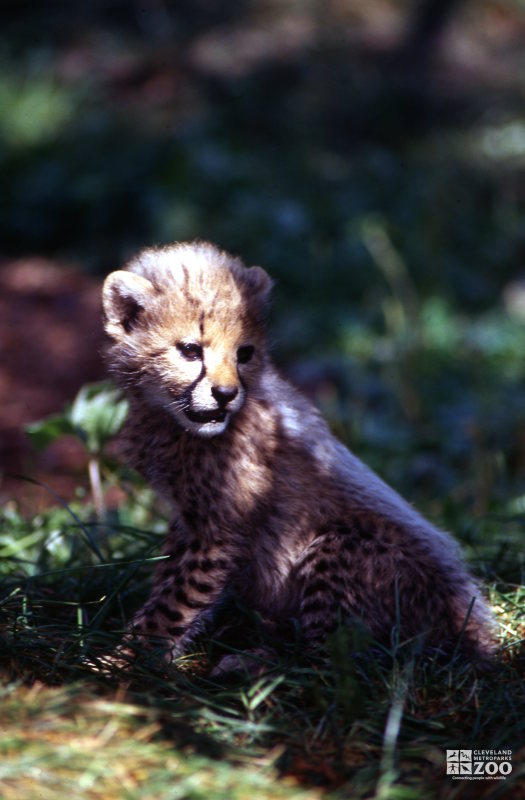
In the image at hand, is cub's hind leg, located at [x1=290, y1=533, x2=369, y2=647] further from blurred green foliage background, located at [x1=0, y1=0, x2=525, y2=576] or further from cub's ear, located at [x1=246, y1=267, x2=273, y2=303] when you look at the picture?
blurred green foliage background, located at [x1=0, y1=0, x2=525, y2=576]

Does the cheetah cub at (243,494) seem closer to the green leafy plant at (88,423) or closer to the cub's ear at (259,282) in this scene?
the cub's ear at (259,282)

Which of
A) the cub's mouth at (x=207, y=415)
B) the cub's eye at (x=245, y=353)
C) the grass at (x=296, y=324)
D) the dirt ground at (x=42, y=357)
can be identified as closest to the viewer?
the grass at (x=296, y=324)

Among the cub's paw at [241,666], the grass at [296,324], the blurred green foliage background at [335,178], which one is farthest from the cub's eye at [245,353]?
the blurred green foliage background at [335,178]

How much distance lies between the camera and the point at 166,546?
342 cm

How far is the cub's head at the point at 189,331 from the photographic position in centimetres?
314

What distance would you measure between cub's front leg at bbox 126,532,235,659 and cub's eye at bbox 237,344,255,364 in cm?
61

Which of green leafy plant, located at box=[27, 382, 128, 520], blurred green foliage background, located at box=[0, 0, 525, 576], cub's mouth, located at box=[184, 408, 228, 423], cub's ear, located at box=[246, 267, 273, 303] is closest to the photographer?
cub's mouth, located at box=[184, 408, 228, 423]

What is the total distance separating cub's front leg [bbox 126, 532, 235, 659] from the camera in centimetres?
320

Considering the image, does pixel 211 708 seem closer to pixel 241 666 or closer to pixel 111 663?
pixel 241 666

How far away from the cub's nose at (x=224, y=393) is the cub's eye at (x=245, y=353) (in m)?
0.20

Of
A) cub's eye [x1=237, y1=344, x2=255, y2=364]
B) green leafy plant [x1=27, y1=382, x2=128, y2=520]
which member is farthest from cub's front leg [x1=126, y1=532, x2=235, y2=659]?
green leafy plant [x1=27, y1=382, x2=128, y2=520]

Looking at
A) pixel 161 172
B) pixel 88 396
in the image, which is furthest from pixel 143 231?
pixel 88 396

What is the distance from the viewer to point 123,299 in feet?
11.0

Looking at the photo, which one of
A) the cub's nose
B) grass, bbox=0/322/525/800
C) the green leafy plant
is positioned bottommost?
grass, bbox=0/322/525/800
